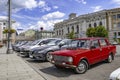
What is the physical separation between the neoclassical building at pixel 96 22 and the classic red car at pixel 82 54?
53110mm

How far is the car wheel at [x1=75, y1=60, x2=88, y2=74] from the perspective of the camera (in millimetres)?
8331

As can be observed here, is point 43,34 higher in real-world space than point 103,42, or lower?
higher

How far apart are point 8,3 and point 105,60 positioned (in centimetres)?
1401

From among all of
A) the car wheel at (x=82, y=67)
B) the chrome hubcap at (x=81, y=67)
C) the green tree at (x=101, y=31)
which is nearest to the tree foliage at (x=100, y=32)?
the green tree at (x=101, y=31)

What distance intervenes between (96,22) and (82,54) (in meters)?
62.8

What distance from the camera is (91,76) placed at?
7863 mm

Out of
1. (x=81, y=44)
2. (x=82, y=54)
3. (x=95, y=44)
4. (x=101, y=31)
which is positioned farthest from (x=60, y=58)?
(x=101, y=31)

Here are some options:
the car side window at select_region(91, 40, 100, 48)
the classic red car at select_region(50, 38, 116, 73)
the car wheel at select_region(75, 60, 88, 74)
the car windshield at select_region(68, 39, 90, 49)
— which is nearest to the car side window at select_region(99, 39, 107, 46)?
the classic red car at select_region(50, 38, 116, 73)

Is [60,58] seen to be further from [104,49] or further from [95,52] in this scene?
[104,49]

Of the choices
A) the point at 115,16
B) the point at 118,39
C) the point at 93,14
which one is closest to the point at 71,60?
the point at 118,39

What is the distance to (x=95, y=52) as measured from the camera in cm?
941

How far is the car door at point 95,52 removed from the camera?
9156 millimetres

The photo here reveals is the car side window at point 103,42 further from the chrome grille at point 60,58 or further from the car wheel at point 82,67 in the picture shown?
the chrome grille at point 60,58

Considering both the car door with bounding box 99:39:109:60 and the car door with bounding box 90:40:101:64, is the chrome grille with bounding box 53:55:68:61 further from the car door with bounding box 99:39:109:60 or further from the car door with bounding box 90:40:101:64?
the car door with bounding box 99:39:109:60
